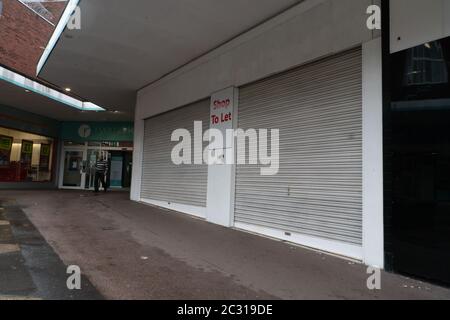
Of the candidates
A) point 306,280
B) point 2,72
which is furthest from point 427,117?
point 2,72

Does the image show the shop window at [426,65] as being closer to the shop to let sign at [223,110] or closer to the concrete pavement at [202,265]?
the concrete pavement at [202,265]

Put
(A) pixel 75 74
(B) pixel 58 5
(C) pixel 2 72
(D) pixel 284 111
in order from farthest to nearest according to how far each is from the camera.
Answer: (B) pixel 58 5
(C) pixel 2 72
(A) pixel 75 74
(D) pixel 284 111

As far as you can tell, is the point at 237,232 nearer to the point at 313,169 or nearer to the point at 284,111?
the point at 313,169

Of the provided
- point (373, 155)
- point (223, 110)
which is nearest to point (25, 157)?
point (223, 110)

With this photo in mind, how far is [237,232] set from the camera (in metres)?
6.95

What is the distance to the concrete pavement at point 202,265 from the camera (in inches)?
144

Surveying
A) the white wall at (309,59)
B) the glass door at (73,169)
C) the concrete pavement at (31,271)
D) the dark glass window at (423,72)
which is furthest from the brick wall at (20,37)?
the dark glass window at (423,72)

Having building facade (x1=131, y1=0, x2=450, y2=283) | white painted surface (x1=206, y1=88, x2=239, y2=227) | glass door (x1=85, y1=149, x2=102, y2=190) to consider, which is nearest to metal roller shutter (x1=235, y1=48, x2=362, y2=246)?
building facade (x1=131, y1=0, x2=450, y2=283)

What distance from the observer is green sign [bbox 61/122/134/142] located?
1806 centimetres

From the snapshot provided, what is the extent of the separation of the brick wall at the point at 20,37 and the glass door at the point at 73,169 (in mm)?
6934

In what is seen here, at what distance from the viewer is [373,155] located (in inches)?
187

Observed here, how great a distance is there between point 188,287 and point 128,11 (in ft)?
17.6

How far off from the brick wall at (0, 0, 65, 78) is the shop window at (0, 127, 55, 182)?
15.8ft

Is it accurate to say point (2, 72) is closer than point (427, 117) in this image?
No
